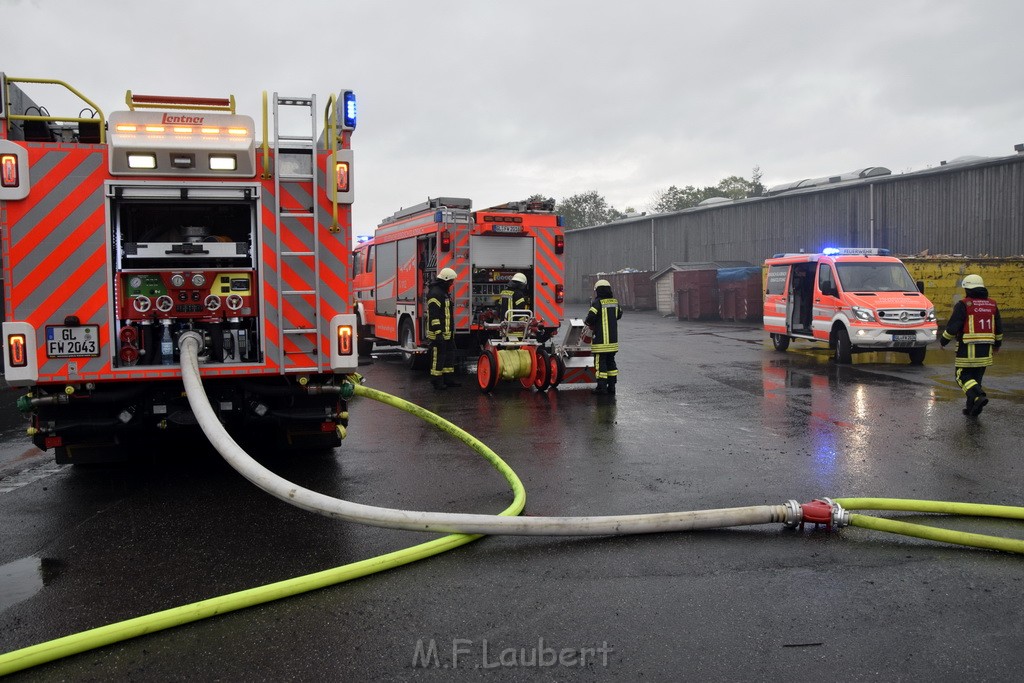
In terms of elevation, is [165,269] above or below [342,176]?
below

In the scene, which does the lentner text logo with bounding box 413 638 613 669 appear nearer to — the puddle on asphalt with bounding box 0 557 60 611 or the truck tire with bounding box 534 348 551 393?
the puddle on asphalt with bounding box 0 557 60 611

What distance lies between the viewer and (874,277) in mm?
16406

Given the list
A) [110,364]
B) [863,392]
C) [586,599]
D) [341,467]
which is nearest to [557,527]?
[586,599]

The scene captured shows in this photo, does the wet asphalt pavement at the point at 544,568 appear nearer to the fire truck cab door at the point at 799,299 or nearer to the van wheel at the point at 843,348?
the van wheel at the point at 843,348

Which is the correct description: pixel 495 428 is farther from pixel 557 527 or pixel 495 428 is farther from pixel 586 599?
pixel 586 599

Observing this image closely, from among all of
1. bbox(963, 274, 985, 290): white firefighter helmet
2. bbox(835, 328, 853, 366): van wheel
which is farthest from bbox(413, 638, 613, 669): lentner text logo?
bbox(835, 328, 853, 366): van wheel

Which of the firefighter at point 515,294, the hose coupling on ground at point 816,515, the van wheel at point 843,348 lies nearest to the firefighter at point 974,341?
the hose coupling on ground at point 816,515

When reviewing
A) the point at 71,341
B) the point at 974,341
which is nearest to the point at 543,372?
the point at 974,341

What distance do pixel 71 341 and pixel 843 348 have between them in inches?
532

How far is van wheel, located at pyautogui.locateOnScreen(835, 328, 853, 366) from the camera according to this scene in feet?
51.4

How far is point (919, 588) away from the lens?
4.28 m

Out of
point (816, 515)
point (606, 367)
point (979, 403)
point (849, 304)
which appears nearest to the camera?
A: point (816, 515)

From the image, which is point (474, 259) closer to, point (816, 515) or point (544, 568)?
point (816, 515)

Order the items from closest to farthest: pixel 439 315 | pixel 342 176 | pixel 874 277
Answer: pixel 342 176
pixel 439 315
pixel 874 277
